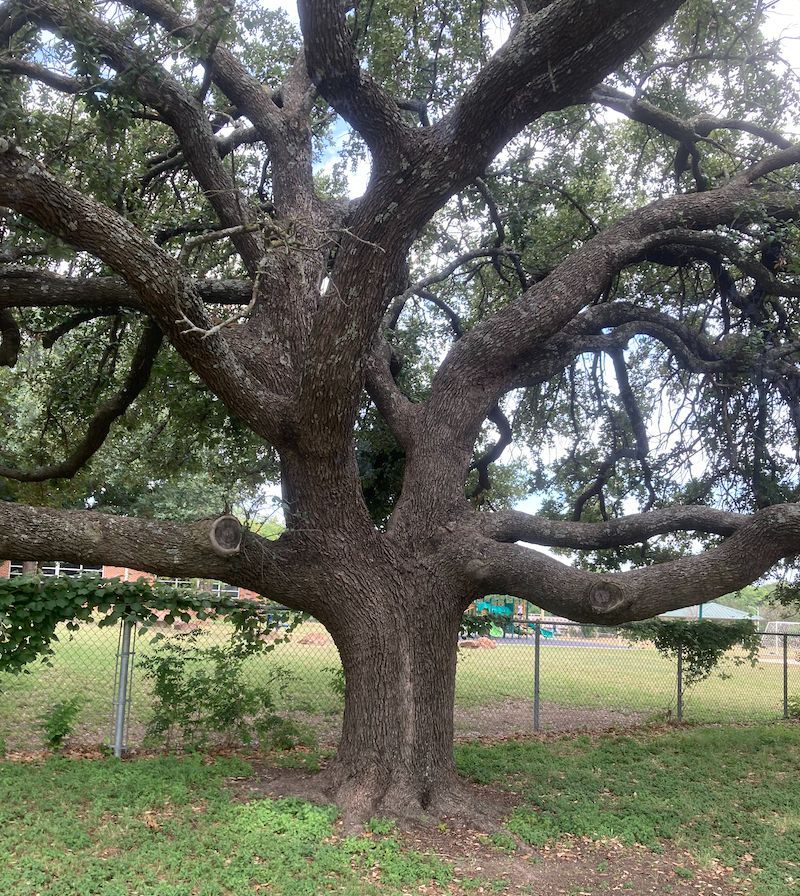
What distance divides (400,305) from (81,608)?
4.45 metres

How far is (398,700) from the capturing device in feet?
19.0

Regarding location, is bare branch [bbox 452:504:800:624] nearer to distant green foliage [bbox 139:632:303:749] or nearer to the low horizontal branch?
the low horizontal branch

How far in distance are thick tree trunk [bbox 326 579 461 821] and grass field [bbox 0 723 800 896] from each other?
0.38 meters

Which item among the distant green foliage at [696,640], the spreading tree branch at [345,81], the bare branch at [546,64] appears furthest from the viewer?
the distant green foliage at [696,640]

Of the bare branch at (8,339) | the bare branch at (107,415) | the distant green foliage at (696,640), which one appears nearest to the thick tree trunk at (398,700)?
the bare branch at (107,415)

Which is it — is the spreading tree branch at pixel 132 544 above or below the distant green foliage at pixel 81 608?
above

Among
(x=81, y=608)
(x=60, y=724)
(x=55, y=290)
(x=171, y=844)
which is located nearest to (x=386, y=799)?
(x=171, y=844)

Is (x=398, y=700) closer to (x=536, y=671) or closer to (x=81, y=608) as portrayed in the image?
(x=81, y=608)

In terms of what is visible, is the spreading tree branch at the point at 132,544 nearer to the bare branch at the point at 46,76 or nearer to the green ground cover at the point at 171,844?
the green ground cover at the point at 171,844

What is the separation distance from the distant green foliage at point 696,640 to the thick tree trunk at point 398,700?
553 cm

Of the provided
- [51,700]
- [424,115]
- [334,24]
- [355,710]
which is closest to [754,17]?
[424,115]

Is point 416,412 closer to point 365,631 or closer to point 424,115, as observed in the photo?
point 365,631

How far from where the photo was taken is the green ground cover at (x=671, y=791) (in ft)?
17.7

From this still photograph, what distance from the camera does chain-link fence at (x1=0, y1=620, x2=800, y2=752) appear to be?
7629 mm
